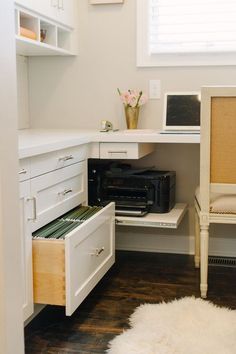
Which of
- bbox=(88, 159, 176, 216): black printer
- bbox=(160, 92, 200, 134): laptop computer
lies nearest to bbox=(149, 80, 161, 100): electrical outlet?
bbox=(160, 92, 200, 134): laptop computer

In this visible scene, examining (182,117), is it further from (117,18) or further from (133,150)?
(117,18)

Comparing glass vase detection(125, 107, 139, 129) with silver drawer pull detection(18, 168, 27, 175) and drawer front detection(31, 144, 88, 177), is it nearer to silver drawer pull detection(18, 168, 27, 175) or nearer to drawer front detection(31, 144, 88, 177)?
drawer front detection(31, 144, 88, 177)

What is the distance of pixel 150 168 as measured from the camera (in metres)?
3.19

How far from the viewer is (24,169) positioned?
1890mm

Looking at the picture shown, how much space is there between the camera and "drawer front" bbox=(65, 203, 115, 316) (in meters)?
1.96

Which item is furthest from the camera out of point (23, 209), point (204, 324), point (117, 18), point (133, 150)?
point (117, 18)

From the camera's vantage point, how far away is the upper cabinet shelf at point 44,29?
251 centimetres

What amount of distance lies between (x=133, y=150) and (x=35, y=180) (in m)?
0.88

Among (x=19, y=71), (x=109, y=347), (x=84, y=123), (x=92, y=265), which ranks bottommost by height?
(x=109, y=347)

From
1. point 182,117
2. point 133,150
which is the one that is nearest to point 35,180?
point 133,150

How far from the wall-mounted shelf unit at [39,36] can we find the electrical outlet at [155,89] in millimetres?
555

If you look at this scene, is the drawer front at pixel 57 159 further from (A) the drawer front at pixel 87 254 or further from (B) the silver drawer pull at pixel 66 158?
(A) the drawer front at pixel 87 254

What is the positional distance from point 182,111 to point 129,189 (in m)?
0.58

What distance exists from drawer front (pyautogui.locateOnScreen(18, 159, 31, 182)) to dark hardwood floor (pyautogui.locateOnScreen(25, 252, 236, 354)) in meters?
0.67
